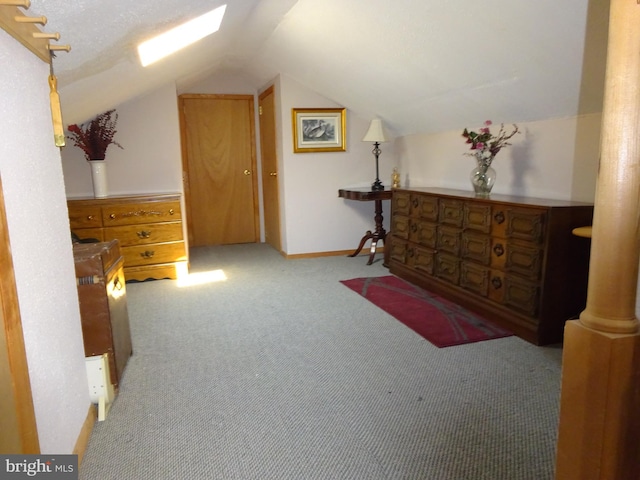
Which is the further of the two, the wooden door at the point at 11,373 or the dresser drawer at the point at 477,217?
the dresser drawer at the point at 477,217

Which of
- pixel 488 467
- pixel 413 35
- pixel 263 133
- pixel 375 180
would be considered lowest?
pixel 488 467

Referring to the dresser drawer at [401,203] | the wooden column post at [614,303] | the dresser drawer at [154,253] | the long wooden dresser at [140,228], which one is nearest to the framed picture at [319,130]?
the dresser drawer at [401,203]

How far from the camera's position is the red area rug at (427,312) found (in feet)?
8.99

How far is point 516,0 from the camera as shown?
209cm

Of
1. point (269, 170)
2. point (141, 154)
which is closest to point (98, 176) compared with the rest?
point (141, 154)

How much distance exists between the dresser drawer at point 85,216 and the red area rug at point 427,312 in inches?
86.6

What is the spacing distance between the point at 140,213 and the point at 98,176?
1.92 feet

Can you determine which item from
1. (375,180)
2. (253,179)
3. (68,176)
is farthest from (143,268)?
(375,180)

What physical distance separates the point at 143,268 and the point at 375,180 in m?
2.59

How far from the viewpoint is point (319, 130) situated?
4.85 metres

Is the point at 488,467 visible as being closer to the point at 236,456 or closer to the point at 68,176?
the point at 236,456

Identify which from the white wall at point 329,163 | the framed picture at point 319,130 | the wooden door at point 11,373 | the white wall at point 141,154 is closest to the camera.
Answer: the wooden door at point 11,373

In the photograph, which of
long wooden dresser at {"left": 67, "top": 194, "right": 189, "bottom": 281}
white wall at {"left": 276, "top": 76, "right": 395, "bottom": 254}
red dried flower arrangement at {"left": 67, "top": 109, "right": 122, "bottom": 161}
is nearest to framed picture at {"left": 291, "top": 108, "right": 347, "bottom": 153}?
white wall at {"left": 276, "top": 76, "right": 395, "bottom": 254}

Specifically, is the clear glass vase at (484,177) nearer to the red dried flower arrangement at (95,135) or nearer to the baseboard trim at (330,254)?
the baseboard trim at (330,254)
